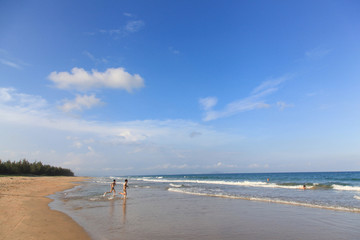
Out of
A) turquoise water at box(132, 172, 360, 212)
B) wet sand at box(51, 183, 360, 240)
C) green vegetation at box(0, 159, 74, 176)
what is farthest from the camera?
green vegetation at box(0, 159, 74, 176)

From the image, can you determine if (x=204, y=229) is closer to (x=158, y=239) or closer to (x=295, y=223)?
(x=158, y=239)

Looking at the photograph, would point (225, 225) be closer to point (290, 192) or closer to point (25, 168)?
point (290, 192)

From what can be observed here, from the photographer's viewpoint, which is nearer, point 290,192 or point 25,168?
point 290,192

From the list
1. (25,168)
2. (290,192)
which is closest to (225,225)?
(290,192)

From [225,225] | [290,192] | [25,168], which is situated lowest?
[290,192]

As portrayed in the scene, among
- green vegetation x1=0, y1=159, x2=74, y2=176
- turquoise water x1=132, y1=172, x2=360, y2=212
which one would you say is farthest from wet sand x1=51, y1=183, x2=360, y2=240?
green vegetation x1=0, y1=159, x2=74, y2=176

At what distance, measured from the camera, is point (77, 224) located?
30.9 ft

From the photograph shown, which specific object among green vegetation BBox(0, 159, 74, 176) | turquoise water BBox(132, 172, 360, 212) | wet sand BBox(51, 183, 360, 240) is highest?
green vegetation BBox(0, 159, 74, 176)

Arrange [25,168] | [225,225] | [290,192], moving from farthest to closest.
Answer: [25,168], [290,192], [225,225]

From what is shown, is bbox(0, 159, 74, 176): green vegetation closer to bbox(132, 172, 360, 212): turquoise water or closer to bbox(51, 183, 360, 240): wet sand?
bbox(132, 172, 360, 212): turquoise water

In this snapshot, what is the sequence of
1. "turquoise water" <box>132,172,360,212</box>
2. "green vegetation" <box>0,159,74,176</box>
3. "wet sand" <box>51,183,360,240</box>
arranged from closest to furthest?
1. "wet sand" <box>51,183,360,240</box>
2. "turquoise water" <box>132,172,360,212</box>
3. "green vegetation" <box>0,159,74,176</box>

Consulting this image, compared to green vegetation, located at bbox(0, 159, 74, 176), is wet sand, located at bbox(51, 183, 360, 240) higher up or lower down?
lower down

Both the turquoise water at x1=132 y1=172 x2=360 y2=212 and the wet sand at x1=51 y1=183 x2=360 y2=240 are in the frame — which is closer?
the wet sand at x1=51 y1=183 x2=360 y2=240

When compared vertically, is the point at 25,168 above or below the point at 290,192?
above
